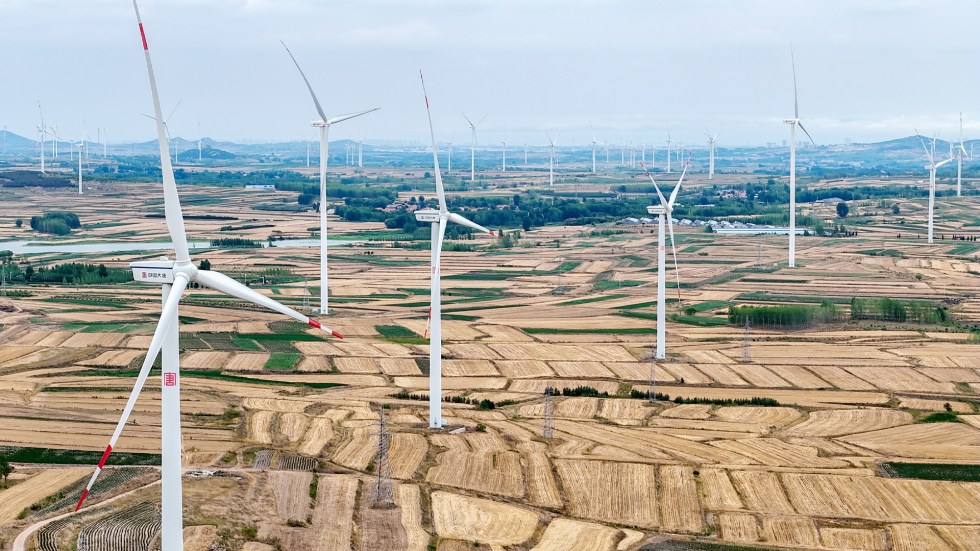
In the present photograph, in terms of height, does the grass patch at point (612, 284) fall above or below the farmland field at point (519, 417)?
above

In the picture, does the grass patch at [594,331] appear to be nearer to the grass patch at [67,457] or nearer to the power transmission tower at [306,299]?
the power transmission tower at [306,299]

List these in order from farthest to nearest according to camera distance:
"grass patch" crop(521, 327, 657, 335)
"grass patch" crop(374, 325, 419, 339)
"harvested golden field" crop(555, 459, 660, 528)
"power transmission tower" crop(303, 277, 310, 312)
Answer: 1. "power transmission tower" crop(303, 277, 310, 312)
2. "grass patch" crop(521, 327, 657, 335)
3. "grass patch" crop(374, 325, 419, 339)
4. "harvested golden field" crop(555, 459, 660, 528)

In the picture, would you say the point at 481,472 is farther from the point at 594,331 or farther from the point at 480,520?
the point at 594,331

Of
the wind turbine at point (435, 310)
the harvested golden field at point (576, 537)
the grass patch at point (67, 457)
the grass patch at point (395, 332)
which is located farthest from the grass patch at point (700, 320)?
the grass patch at point (67, 457)

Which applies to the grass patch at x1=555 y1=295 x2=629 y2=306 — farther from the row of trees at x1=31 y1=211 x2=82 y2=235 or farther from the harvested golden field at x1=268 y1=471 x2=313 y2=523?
the row of trees at x1=31 y1=211 x2=82 y2=235

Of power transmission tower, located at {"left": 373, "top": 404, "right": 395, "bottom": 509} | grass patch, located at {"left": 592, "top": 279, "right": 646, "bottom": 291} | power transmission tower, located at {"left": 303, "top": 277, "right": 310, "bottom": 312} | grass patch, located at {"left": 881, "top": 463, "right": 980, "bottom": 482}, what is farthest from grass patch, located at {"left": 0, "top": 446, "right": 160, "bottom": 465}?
grass patch, located at {"left": 592, "top": 279, "right": 646, "bottom": 291}

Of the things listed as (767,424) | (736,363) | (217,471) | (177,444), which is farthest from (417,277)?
(177,444)

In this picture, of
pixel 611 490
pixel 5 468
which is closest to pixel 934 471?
pixel 611 490

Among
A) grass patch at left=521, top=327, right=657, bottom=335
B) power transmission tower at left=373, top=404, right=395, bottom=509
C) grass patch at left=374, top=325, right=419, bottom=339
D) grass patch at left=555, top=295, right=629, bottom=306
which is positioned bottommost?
power transmission tower at left=373, top=404, right=395, bottom=509
